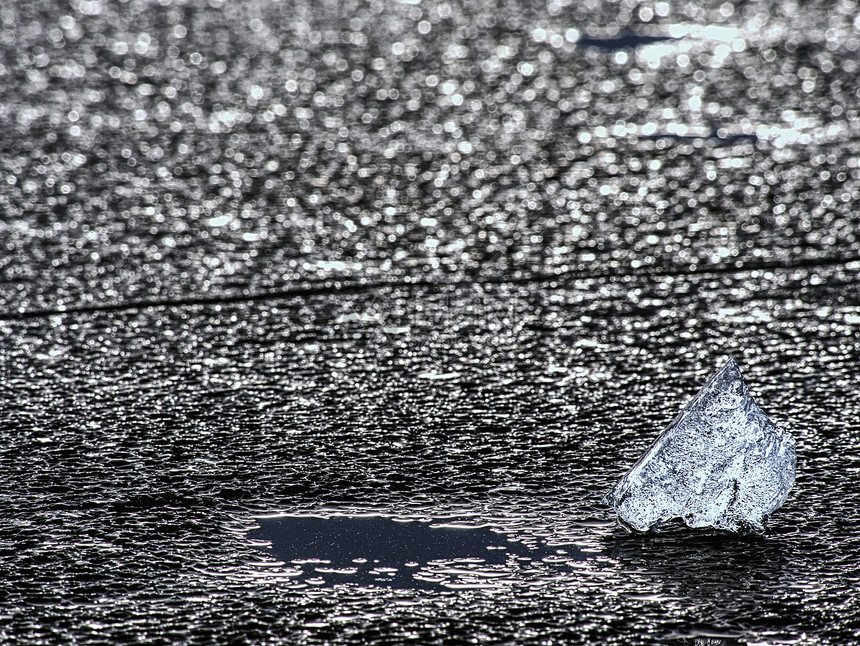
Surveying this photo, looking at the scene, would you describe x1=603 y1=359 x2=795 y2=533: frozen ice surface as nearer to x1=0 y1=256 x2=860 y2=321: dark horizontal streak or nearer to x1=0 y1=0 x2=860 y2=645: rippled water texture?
x1=0 y1=0 x2=860 y2=645: rippled water texture

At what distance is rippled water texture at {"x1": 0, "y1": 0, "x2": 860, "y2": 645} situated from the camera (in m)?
1.79

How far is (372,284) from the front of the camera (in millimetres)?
2971

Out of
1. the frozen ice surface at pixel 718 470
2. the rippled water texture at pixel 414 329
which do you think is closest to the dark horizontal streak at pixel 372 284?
the rippled water texture at pixel 414 329

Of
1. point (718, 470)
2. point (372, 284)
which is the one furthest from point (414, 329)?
point (718, 470)

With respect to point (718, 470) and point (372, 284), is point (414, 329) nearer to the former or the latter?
point (372, 284)

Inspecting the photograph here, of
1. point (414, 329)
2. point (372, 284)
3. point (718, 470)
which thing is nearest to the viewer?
point (718, 470)

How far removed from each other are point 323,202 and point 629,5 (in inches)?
113

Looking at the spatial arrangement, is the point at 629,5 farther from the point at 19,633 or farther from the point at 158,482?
the point at 19,633

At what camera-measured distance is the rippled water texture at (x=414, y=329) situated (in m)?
1.79

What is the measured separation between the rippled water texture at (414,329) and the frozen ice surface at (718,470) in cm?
4

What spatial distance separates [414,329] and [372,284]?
283mm

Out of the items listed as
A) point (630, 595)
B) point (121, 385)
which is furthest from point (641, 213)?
point (630, 595)

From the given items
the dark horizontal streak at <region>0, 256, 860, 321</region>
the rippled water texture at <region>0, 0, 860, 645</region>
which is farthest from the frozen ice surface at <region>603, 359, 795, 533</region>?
the dark horizontal streak at <region>0, 256, 860, 321</region>

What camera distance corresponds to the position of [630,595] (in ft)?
5.77
